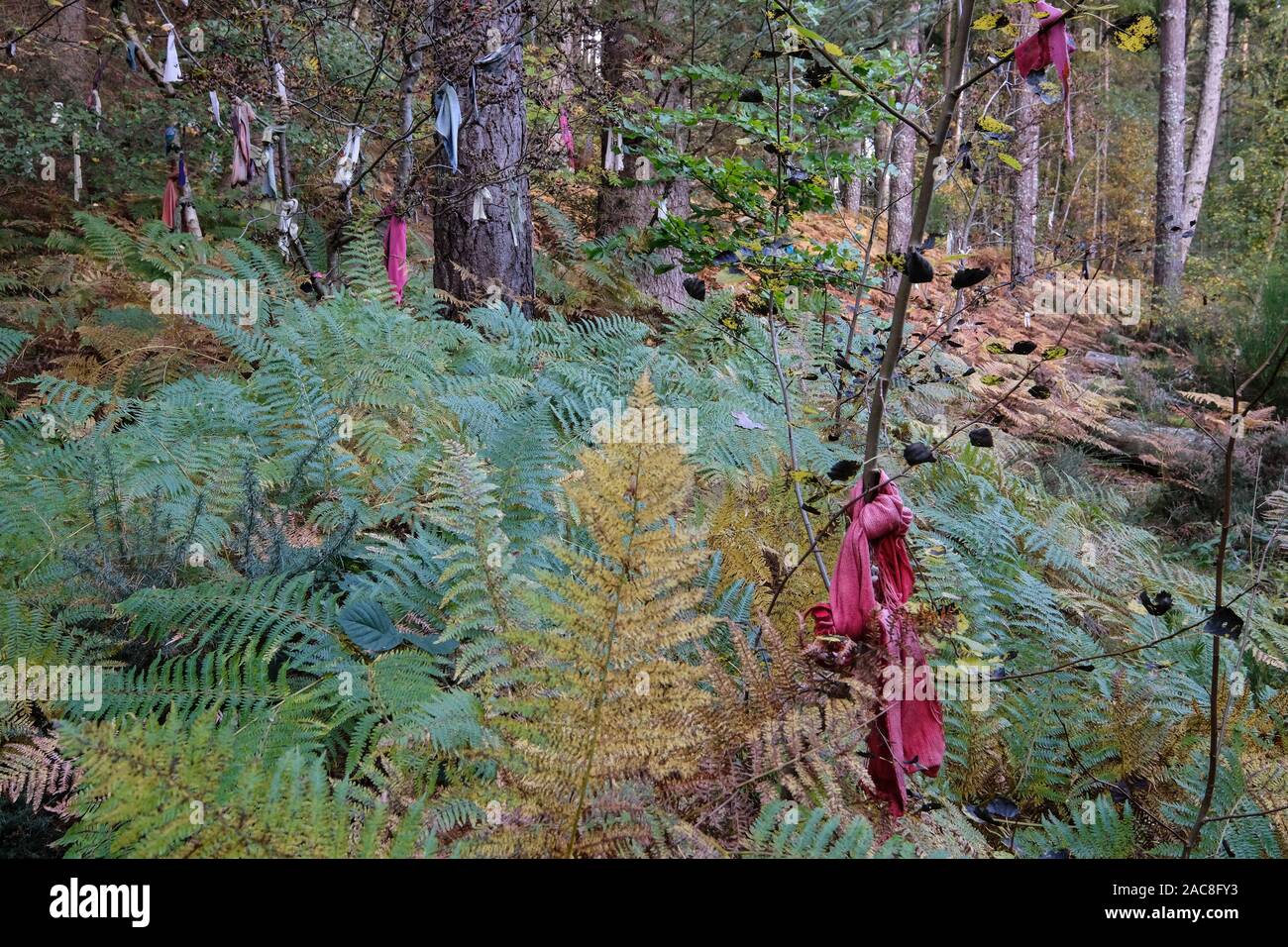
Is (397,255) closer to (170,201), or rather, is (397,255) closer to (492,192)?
(492,192)

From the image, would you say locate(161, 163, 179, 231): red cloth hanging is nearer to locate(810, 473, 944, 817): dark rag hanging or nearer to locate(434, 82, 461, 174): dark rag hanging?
locate(434, 82, 461, 174): dark rag hanging

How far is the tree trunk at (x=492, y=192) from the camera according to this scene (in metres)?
4.77

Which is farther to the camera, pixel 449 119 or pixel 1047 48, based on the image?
pixel 449 119

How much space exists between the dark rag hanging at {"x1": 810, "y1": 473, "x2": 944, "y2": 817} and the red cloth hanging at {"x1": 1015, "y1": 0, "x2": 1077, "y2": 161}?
0.82 metres

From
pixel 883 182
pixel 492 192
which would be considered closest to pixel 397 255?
pixel 492 192

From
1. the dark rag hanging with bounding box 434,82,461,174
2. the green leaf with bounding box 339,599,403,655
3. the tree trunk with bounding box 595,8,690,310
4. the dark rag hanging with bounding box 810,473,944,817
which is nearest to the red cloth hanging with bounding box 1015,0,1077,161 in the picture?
the dark rag hanging with bounding box 810,473,944,817

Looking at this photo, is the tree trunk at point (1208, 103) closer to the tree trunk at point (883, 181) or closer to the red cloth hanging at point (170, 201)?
the tree trunk at point (883, 181)

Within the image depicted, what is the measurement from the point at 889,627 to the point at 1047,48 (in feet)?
3.67

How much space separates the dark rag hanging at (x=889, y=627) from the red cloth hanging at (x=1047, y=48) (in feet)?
2.68

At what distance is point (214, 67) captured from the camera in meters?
4.09

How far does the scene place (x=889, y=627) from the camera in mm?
1475

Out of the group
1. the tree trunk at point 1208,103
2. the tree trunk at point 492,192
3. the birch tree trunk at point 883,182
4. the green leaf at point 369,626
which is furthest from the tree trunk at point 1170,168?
the green leaf at point 369,626
